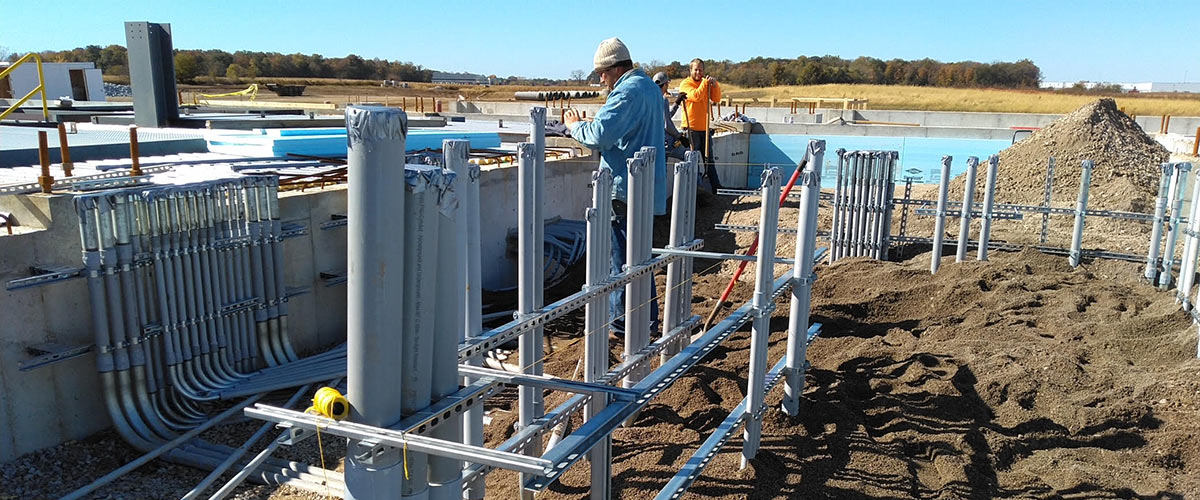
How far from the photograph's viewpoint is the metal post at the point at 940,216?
6973mm

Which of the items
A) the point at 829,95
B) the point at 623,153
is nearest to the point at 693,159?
the point at 623,153

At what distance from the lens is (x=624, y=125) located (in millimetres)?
4668

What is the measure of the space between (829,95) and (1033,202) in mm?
28575

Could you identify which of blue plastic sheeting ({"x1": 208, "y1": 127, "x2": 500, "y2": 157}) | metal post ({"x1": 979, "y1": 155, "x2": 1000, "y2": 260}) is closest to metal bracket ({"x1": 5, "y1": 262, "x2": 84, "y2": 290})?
blue plastic sheeting ({"x1": 208, "y1": 127, "x2": 500, "y2": 157})

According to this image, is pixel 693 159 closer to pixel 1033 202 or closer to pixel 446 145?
pixel 446 145

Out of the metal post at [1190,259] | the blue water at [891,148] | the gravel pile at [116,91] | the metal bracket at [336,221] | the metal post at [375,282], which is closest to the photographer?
the metal post at [375,282]

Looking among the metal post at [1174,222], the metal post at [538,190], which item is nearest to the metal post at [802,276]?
the metal post at [538,190]

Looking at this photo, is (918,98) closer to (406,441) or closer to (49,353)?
(49,353)

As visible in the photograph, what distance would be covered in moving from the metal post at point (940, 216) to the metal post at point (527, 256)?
4694 mm

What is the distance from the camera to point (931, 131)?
54.4 ft

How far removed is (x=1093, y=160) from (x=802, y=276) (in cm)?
819

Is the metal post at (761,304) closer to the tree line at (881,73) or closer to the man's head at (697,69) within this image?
the man's head at (697,69)

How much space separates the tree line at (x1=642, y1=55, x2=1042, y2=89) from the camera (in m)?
52.2

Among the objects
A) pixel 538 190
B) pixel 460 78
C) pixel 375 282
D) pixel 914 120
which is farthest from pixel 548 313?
pixel 460 78
